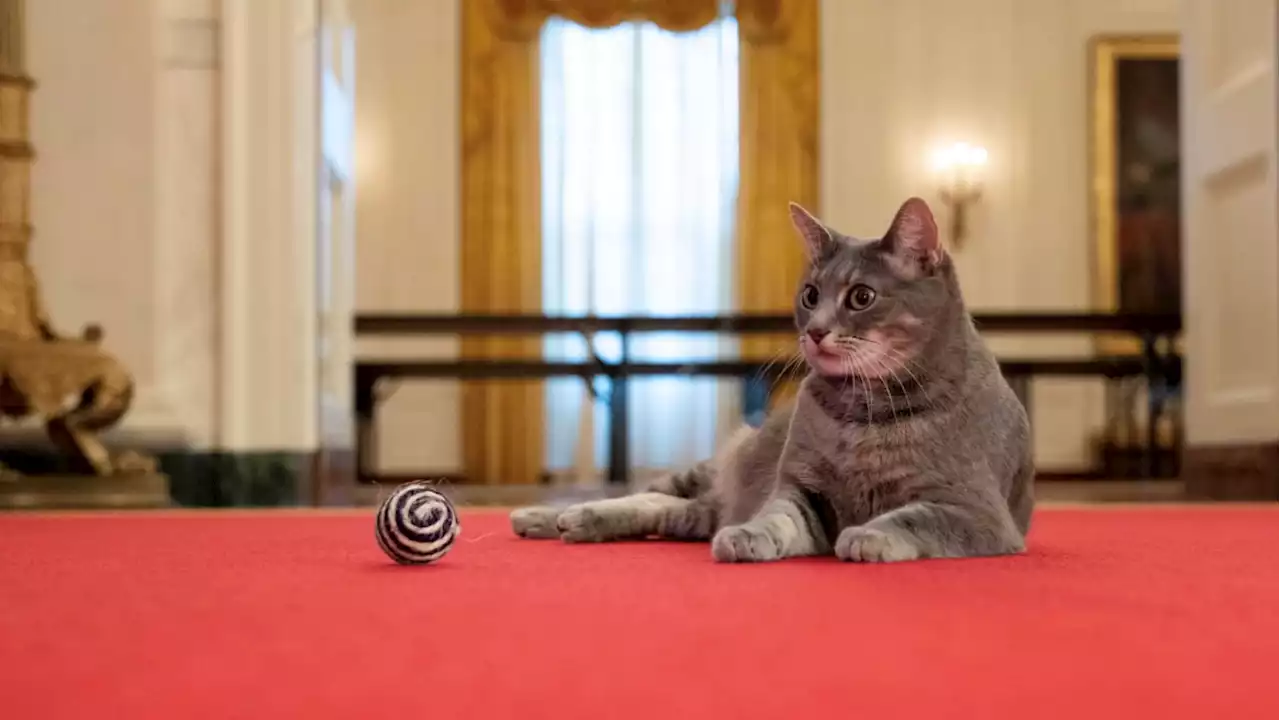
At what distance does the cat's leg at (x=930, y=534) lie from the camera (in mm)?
1549

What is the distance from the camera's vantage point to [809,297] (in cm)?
176

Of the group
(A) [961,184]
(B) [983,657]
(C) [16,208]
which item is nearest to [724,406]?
(A) [961,184]

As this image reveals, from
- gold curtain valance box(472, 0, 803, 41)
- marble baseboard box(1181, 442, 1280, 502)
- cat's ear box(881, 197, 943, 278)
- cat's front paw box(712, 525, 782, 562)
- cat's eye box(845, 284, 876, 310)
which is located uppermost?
gold curtain valance box(472, 0, 803, 41)

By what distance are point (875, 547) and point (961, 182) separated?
6.02 m

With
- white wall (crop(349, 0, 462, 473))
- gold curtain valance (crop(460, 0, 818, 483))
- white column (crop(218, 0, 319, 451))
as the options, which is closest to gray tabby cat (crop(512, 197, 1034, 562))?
white column (crop(218, 0, 319, 451))

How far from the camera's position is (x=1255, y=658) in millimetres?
933

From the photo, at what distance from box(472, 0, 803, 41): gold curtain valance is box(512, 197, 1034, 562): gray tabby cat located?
5573mm

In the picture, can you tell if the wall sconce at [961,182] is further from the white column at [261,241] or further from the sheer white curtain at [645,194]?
the white column at [261,241]

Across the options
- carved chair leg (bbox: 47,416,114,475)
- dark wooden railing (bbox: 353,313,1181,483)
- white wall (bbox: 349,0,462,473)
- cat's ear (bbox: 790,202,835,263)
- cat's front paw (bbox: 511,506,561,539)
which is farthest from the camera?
white wall (bbox: 349,0,462,473)

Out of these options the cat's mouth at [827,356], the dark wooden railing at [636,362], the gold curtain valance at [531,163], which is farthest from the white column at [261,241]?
the gold curtain valance at [531,163]

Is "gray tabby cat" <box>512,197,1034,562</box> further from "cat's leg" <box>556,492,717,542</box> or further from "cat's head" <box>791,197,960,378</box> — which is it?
"cat's leg" <box>556,492,717,542</box>

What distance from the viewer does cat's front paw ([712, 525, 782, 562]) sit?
5.12 feet

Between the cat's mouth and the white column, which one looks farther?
the white column

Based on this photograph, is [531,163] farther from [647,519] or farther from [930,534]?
[930,534]
